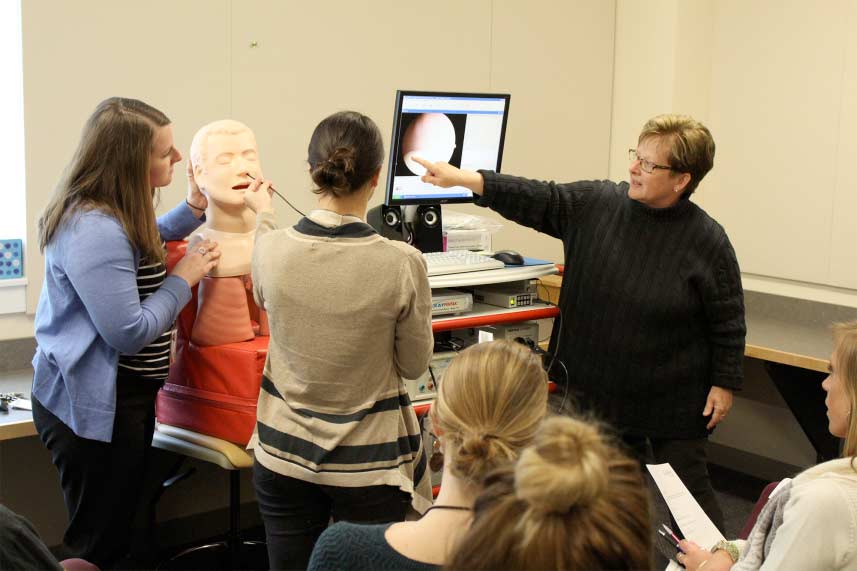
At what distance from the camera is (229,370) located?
244 cm

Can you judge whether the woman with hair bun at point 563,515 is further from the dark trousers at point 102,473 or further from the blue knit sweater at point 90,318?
the dark trousers at point 102,473

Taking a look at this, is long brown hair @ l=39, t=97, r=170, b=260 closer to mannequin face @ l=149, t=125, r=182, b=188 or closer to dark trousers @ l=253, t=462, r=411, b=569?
mannequin face @ l=149, t=125, r=182, b=188

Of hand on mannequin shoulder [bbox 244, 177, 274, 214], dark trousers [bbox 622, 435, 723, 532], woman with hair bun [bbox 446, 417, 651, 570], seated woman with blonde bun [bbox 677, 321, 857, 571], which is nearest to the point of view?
woman with hair bun [bbox 446, 417, 651, 570]

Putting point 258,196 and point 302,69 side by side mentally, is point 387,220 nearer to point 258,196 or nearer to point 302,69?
point 258,196

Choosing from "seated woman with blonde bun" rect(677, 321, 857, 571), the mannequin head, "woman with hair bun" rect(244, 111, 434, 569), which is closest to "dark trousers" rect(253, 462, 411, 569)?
"woman with hair bun" rect(244, 111, 434, 569)

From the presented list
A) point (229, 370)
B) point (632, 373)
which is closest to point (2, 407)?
point (229, 370)

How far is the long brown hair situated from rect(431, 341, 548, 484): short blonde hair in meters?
1.12

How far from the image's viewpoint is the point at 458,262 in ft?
9.41

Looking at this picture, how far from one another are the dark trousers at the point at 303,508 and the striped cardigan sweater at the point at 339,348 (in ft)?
0.09

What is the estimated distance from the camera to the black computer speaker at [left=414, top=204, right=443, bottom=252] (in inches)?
118

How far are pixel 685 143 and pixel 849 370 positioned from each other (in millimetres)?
1019

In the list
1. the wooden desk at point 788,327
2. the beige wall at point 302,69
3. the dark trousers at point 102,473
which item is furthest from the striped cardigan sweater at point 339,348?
the wooden desk at point 788,327

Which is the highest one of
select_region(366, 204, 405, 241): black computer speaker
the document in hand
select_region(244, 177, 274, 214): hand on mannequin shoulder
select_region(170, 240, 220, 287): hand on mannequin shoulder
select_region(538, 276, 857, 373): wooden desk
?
select_region(244, 177, 274, 214): hand on mannequin shoulder

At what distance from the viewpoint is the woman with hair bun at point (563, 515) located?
0.91m
